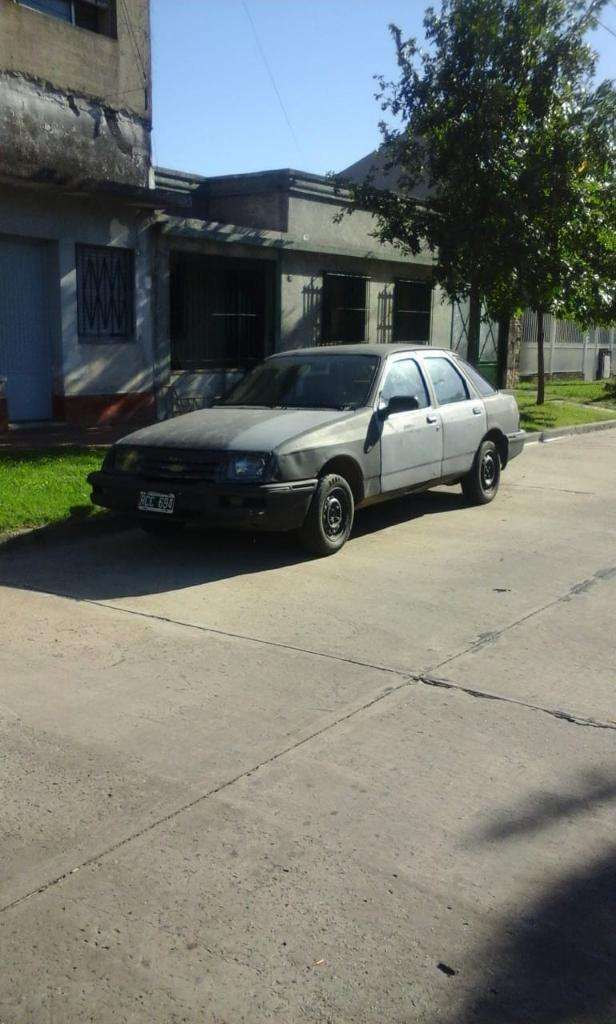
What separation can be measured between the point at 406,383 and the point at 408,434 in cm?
57

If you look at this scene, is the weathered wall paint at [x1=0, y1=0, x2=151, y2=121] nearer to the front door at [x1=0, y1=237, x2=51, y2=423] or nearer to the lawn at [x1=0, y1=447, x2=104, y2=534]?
the front door at [x1=0, y1=237, x2=51, y2=423]

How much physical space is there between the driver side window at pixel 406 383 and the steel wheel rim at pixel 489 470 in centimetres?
127

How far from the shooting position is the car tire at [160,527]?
888 cm

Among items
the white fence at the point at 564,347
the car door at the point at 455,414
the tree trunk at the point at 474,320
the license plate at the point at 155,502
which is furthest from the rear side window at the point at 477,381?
the white fence at the point at 564,347

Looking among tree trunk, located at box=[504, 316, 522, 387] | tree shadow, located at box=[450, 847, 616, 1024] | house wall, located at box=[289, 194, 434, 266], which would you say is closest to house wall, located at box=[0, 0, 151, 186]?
house wall, located at box=[289, 194, 434, 266]

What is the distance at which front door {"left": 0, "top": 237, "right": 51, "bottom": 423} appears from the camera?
14266 mm

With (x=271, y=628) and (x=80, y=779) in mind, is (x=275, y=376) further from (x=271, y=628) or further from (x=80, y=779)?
(x=80, y=779)

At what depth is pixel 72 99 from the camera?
48.0 ft

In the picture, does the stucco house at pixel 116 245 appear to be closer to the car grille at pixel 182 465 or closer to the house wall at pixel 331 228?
the house wall at pixel 331 228

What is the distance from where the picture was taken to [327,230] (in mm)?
19578

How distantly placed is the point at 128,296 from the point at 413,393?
24.2 feet

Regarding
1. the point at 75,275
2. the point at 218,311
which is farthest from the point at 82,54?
the point at 218,311

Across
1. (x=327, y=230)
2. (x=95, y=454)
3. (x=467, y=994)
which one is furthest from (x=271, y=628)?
(x=327, y=230)

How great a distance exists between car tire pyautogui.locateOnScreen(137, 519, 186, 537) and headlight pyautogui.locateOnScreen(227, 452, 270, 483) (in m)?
1.01
